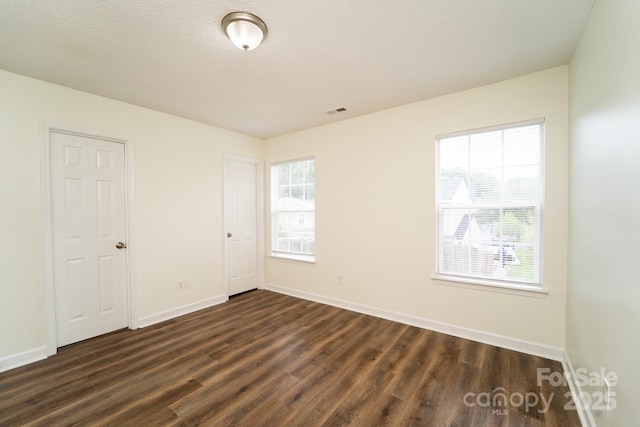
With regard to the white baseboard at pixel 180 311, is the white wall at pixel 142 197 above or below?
above

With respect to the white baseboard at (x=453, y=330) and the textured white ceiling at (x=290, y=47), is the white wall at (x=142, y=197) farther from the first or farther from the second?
the white baseboard at (x=453, y=330)

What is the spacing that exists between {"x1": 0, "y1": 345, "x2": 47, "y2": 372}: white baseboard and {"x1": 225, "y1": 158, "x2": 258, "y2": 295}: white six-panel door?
6.50 ft

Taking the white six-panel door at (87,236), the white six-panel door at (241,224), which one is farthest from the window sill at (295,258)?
the white six-panel door at (87,236)

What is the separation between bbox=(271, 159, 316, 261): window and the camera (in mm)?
4078

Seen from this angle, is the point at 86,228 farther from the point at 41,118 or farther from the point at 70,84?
the point at 70,84

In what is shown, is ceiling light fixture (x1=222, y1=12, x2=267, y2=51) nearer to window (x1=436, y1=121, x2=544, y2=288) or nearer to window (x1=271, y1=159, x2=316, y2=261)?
window (x1=436, y1=121, x2=544, y2=288)

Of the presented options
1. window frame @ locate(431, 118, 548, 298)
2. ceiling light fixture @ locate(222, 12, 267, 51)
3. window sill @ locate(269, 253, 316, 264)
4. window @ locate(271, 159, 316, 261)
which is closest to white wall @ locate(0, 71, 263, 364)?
window @ locate(271, 159, 316, 261)

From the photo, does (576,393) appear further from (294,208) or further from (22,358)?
(22,358)

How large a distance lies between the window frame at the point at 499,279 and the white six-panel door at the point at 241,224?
2.89 meters

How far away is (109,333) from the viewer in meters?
2.88

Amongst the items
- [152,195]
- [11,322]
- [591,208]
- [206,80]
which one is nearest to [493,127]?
[591,208]

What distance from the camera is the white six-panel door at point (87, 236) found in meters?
2.57

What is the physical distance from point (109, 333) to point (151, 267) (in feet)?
2.57

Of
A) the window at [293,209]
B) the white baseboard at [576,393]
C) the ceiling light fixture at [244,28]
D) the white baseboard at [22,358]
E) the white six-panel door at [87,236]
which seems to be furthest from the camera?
the window at [293,209]
